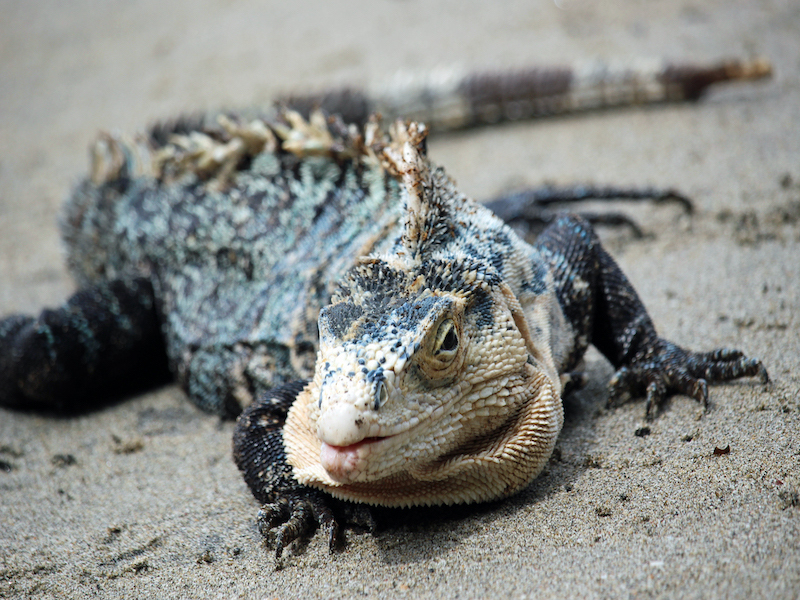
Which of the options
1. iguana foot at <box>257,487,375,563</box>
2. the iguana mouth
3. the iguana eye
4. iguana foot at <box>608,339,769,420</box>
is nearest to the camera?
the iguana mouth

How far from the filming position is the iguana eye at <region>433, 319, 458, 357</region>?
2.68 metres

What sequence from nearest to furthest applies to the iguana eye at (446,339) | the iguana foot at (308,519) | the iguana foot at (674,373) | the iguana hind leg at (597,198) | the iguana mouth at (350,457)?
the iguana mouth at (350,457) < the iguana eye at (446,339) < the iguana foot at (308,519) < the iguana foot at (674,373) < the iguana hind leg at (597,198)

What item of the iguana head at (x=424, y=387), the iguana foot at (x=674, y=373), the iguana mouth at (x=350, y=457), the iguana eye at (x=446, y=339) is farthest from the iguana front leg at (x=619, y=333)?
the iguana mouth at (x=350, y=457)

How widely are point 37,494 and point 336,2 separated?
360 inches

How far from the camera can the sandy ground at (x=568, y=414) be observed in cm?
277

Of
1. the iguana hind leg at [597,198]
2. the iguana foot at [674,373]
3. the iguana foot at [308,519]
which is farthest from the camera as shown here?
the iguana hind leg at [597,198]

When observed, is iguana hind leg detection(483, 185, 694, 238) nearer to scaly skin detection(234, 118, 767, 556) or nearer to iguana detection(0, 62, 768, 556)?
iguana detection(0, 62, 768, 556)

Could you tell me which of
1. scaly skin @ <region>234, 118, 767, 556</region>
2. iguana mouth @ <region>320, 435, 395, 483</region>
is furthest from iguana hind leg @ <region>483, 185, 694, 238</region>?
iguana mouth @ <region>320, 435, 395, 483</region>

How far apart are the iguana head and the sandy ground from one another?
332 mm

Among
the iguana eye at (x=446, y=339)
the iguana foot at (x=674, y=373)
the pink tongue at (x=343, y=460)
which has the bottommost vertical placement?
the iguana foot at (x=674, y=373)

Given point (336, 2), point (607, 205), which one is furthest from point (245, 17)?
point (607, 205)

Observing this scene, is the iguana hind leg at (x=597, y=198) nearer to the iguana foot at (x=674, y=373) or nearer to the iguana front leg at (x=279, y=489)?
the iguana foot at (x=674, y=373)

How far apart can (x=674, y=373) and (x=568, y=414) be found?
0.56 metres

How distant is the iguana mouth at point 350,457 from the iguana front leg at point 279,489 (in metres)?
0.63
